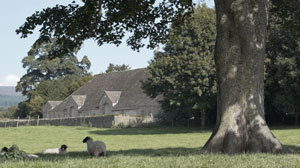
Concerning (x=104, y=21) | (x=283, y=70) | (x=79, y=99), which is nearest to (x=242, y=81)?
(x=104, y=21)

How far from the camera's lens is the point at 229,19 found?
13.8 m

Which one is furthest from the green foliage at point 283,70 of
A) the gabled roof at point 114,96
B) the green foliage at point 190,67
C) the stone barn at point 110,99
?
the gabled roof at point 114,96

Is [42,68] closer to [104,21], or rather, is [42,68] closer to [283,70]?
[283,70]

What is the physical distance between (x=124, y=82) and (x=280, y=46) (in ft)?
117

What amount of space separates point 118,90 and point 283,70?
3647 cm

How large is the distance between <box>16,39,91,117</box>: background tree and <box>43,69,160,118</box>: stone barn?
8.83 meters

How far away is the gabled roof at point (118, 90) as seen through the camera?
68.2 m

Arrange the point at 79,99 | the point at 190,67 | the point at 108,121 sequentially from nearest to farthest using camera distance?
the point at 190,67
the point at 108,121
the point at 79,99

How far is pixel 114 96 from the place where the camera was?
71.9 m

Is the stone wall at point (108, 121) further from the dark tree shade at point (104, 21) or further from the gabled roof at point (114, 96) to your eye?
the dark tree shade at point (104, 21)

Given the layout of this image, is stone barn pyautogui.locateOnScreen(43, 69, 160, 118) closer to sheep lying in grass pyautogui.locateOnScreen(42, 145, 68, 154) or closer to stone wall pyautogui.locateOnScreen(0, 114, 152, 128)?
stone wall pyautogui.locateOnScreen(0, 114, 152, 128)

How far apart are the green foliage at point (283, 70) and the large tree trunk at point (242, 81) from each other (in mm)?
29048

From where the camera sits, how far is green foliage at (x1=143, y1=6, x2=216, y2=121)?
4412 cm

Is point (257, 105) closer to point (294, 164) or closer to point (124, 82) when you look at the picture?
point (294, 164)
